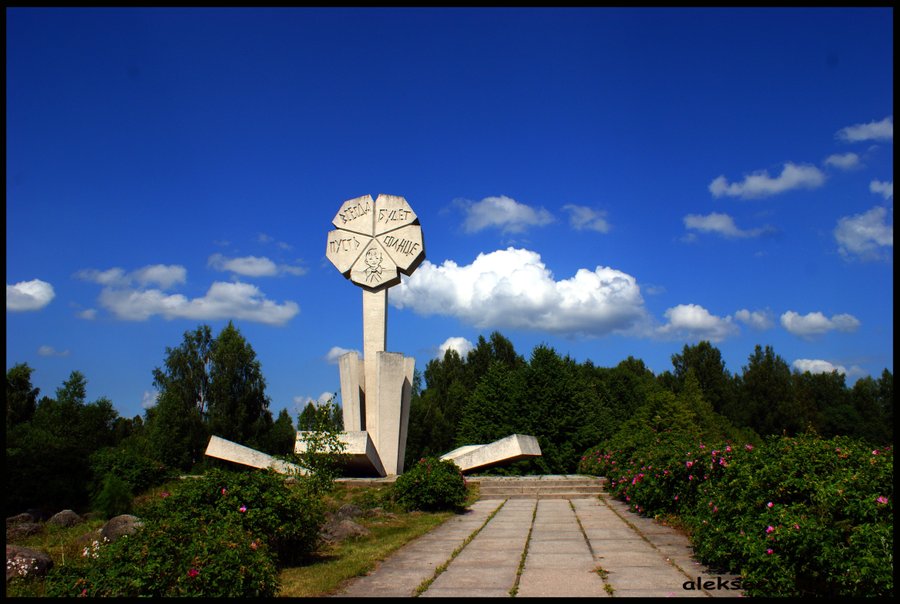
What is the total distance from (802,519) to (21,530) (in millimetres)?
9205

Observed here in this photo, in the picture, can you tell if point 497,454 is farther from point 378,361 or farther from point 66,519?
point 66,519

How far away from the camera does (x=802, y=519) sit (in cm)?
423

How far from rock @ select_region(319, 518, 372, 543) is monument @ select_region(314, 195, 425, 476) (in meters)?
5.84

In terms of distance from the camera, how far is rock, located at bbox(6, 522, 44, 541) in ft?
26.8

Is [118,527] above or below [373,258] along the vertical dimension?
below

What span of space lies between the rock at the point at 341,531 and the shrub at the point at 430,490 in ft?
6.10

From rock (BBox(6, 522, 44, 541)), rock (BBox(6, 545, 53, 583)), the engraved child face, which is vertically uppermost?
the engraved child face

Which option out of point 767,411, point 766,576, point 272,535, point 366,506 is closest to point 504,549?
point 272,535

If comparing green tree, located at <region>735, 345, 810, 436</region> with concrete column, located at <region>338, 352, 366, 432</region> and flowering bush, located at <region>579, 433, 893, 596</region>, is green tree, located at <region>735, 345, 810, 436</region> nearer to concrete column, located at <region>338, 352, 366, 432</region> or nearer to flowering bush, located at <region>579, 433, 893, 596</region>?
concrete column, located at <region>338, 352, 366, 432</region>

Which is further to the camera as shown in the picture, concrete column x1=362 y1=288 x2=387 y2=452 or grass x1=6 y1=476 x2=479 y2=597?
concrete column x1=362 y1=288 x2=387 y2=452

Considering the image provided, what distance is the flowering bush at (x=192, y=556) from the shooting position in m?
3.94

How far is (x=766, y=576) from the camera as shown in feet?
13.6

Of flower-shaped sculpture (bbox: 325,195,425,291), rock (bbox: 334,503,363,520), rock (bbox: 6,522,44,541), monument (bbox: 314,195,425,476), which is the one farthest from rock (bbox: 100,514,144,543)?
flower-shaped sculpture (bbox: 325,195,425,291)

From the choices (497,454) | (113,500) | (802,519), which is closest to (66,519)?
(113,500)
